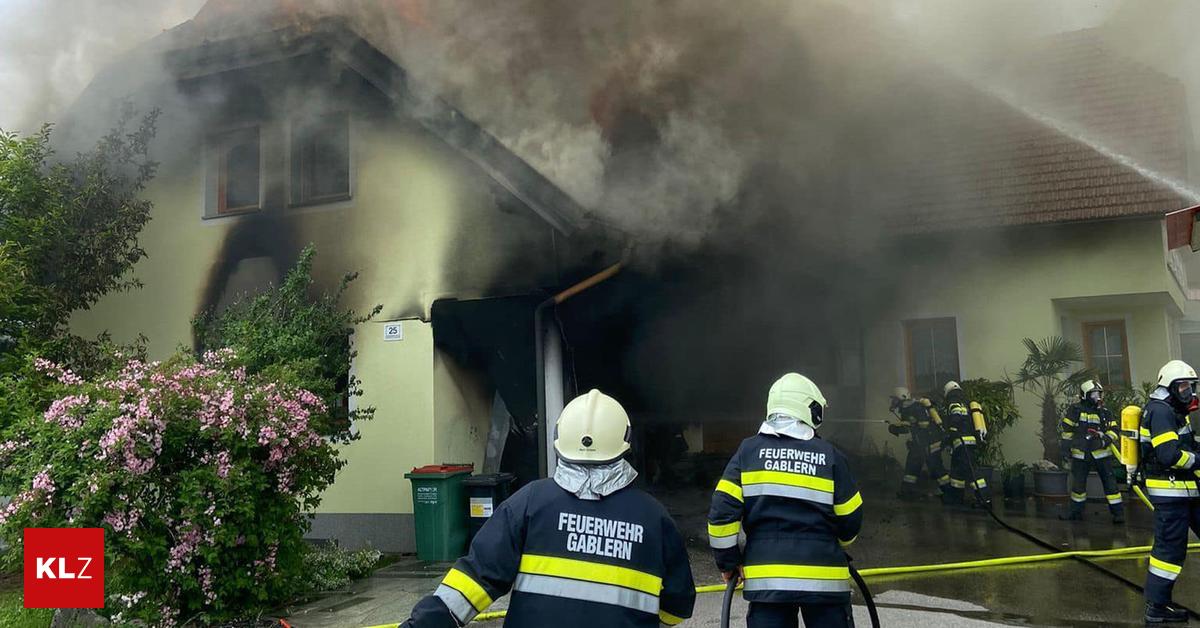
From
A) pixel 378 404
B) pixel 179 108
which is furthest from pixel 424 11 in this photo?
pixel 378 404

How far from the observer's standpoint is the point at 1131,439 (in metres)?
5.20

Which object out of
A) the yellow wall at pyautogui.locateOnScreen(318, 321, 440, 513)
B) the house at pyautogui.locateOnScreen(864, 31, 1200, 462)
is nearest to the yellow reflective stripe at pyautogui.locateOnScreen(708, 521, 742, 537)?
the yellow wall at pyautogui.locateOnScreen(318, 321, 440, 513)

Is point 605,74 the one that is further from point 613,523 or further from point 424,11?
point 613,523

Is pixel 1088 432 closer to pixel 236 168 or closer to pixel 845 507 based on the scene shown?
pixel 845 507

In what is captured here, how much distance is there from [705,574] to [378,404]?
3.64 m

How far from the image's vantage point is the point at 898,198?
10.4 meters

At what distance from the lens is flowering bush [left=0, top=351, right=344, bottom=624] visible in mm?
4629

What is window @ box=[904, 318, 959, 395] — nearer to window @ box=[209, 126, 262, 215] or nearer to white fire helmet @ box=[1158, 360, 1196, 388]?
white fire helmet @ box=[1158, 360, 1196, 388]

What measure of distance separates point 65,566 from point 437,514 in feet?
9.28

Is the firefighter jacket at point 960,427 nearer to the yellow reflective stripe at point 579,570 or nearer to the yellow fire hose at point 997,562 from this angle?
the yellow fire hose at point 997,562

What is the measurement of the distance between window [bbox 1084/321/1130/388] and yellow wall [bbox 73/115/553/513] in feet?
28.1

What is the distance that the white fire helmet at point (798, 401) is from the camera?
3.40 meters

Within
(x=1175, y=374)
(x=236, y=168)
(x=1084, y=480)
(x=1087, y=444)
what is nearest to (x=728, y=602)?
(x=1175, y=374)

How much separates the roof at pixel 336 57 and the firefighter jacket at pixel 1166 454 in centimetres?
477
